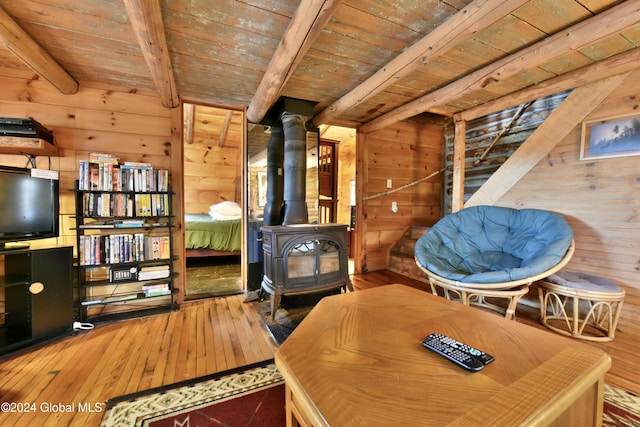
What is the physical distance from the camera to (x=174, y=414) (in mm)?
1275

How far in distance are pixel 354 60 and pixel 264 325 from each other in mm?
2296

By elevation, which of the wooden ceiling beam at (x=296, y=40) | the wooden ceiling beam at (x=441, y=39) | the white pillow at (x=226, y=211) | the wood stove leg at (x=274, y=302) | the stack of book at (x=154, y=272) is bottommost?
the wood stove leg at (x=274, y=302)

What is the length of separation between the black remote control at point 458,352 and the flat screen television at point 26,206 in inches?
106

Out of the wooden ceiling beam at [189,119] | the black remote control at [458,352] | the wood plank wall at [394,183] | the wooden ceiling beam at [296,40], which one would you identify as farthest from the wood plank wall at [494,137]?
the wooden ceiling beam at [189,119]

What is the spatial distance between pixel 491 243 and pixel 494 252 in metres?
0.09

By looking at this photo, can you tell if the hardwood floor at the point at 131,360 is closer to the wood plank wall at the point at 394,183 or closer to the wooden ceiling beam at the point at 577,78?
the wood plank wall at the point at 394,183

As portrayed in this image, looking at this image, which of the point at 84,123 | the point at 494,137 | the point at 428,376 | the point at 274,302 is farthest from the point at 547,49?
the point at 84,123

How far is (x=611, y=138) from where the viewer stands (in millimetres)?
2160

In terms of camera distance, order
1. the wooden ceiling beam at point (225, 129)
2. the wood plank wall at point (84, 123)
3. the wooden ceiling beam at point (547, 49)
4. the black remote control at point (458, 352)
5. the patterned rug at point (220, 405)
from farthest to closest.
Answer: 1. the wooden ceiling beam at point (225, 129)
2. the wood plank wall at point (84, 123)
3. the wooden ceiling beam at point (547, 49)
4. the patterned rug at point (220, 405)
5. the black remote control at point (458, 352)

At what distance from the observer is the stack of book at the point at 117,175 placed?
2223 millimetres

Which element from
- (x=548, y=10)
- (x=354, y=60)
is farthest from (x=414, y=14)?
(x=548, y=10)

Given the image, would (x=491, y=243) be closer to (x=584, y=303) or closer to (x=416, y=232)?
(x=584, y=303)

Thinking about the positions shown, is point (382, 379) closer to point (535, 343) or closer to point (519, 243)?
point (535, 343)

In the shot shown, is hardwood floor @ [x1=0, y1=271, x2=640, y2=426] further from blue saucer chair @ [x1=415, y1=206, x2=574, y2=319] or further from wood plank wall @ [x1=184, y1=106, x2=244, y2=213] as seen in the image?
wood plank wall @ [x1=184, y1=106, x2=244, y2=213]
